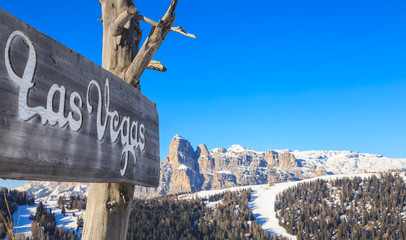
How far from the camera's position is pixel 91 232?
118 inches

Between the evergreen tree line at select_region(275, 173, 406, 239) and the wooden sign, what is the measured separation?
5707 cm

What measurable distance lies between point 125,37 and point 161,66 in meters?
0.62

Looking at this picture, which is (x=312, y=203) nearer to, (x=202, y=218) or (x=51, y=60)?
(x=202, y=218)

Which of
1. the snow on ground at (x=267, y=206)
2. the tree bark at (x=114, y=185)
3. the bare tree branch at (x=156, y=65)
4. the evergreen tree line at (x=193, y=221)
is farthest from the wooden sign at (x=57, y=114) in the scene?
the snow on ground at (x=267, y=206)

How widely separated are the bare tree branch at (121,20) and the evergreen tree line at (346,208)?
186 feet

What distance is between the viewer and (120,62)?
3.51m

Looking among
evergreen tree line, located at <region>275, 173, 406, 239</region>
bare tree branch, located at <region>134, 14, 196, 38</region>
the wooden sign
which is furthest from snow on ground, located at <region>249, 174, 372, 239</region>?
the wooden sign

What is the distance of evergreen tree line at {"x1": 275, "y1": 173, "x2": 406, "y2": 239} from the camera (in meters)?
55.5

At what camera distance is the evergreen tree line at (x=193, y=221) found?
53.5 metres

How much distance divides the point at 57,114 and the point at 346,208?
243 ft

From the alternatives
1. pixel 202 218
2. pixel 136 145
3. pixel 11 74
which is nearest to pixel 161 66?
pixel 136 145

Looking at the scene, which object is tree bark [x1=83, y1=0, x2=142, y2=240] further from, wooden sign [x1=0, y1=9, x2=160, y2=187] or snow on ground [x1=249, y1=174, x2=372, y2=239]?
snow on ground [x1=249, y1=174, x2=372, y2=239]

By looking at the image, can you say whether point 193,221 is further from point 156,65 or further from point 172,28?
point 172,28

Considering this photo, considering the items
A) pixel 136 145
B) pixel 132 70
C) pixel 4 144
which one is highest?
pixel 132 70
